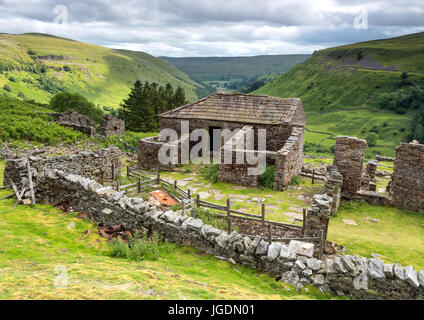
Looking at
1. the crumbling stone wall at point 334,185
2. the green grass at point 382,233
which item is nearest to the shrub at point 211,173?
the crumbling stone wall at point 334,185

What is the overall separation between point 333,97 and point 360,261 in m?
101

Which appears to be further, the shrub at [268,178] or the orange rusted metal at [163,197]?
the shrub at [268,178]

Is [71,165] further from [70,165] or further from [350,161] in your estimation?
[350,161]

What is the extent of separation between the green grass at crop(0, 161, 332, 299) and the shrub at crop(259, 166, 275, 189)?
9.15 meters

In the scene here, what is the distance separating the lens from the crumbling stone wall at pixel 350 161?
14.2 meters

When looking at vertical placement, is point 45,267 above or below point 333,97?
below

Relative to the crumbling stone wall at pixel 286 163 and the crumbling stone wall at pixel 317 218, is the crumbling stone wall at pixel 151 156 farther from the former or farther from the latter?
the crumbling stone wall at pixel 317 218

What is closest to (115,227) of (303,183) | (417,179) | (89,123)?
(303,183)

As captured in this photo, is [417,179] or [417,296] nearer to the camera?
[417,296]

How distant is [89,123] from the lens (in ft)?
123

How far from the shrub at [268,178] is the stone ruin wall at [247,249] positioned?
6194 millimetres

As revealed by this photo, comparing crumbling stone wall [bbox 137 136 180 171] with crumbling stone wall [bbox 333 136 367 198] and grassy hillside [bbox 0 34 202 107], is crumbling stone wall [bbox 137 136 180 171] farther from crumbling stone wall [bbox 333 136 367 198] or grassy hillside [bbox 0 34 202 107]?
grassy hillside [bbox 0 34 202 107]

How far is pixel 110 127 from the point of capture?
3612cm
